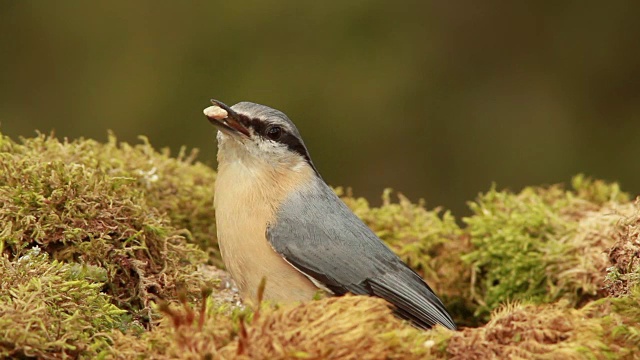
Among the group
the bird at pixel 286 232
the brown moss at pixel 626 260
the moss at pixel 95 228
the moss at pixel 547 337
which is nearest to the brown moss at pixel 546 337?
the moss at pixel 547 337

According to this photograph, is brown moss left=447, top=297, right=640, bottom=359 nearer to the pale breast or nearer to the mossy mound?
the mossy mound

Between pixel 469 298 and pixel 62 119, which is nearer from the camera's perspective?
pixel 469 298

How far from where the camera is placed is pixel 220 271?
15.0 feet

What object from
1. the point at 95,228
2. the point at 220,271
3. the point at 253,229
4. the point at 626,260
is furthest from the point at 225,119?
the point at 626,260

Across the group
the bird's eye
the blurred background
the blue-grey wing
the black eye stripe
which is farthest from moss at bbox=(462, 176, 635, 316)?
the blurred background

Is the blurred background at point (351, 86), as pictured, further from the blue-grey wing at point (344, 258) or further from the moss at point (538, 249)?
the blue-grey wing at point (344, 258)

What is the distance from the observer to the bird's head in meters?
3.93

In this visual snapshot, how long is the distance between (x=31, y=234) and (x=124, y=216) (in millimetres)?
383

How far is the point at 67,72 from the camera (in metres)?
8.34

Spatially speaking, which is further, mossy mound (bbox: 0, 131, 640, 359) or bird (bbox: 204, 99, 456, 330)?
bird (bbox: 204, 99, 456, 330)

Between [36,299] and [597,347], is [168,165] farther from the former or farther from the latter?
[597,347]

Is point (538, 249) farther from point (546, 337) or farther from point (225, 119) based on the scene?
point (546, 337)

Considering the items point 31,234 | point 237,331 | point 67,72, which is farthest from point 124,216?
point 67,72

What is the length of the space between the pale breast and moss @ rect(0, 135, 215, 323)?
0.18m
